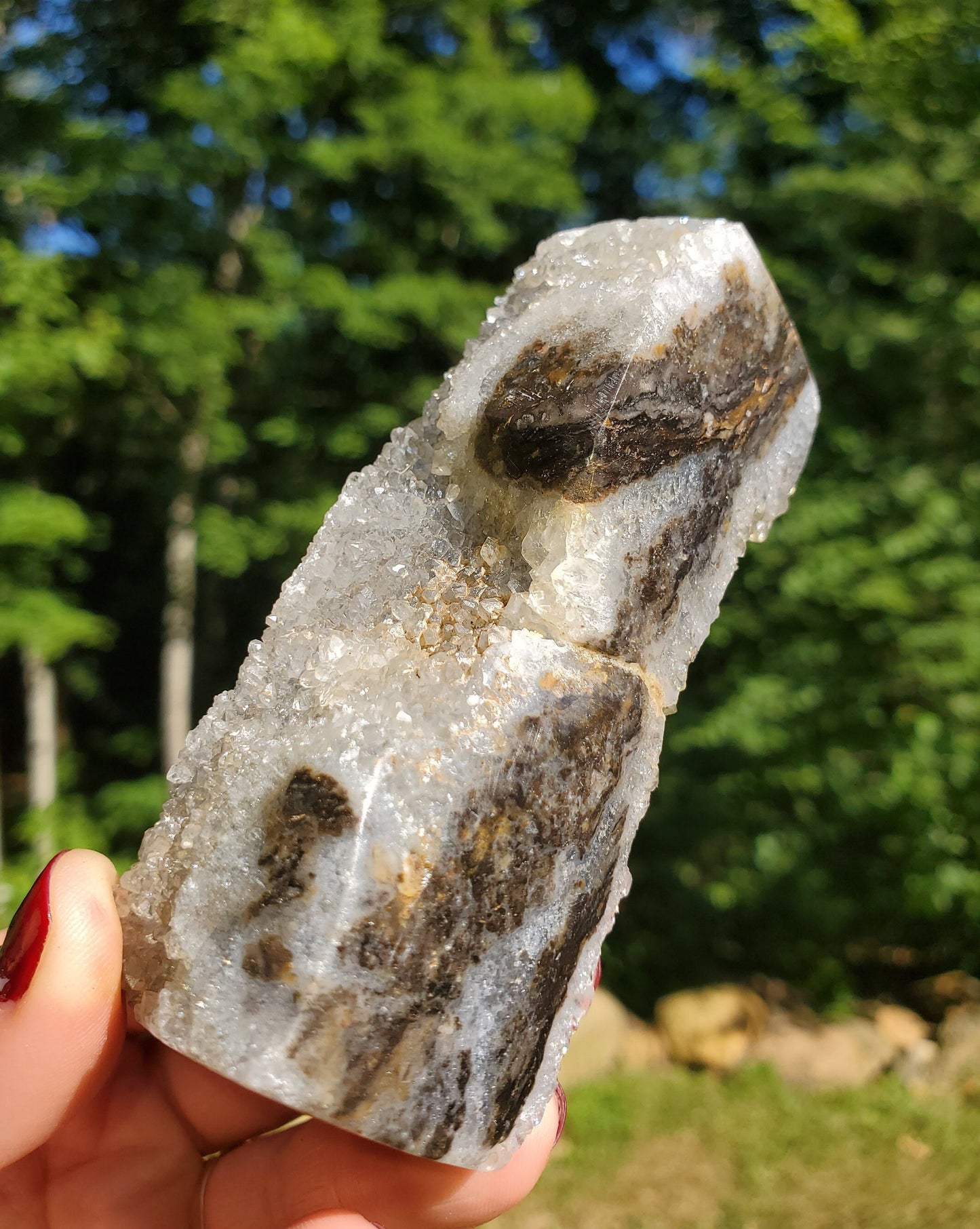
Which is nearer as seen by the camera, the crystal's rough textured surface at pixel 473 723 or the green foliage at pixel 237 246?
the crystal's rough textured surface at pixel 473 723

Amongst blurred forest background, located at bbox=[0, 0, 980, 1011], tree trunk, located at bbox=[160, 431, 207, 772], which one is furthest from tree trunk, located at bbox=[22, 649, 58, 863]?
tree trunk, located at bbox=[160, 431, 207, 772]

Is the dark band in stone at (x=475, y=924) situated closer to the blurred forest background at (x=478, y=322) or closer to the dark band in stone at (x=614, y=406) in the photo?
the dark band in stone at (x=614, y=406)

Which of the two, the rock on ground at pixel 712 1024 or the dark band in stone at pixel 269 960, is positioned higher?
the dark band in stone at pixel 269 960

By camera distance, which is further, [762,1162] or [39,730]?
[39,730]

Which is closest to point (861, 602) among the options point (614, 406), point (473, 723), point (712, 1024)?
point (712, 1024)

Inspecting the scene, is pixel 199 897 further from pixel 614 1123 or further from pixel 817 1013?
pixel 817 1013

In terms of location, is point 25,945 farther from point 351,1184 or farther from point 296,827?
point 351,1184

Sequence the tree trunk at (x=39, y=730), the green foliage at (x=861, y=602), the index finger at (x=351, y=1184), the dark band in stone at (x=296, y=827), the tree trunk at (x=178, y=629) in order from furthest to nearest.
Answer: the tree trunk at (x=178, y=629), the tree trunk at (x=39, y=730), the green foliage at (x=861, y=602), the index finger at (x=351, y=1184), the dark band in stone at (x=296, y=827)

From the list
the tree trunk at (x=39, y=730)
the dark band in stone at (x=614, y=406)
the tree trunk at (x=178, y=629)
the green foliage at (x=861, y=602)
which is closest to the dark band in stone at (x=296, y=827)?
the dark band in stone at (x=614, y=406)
